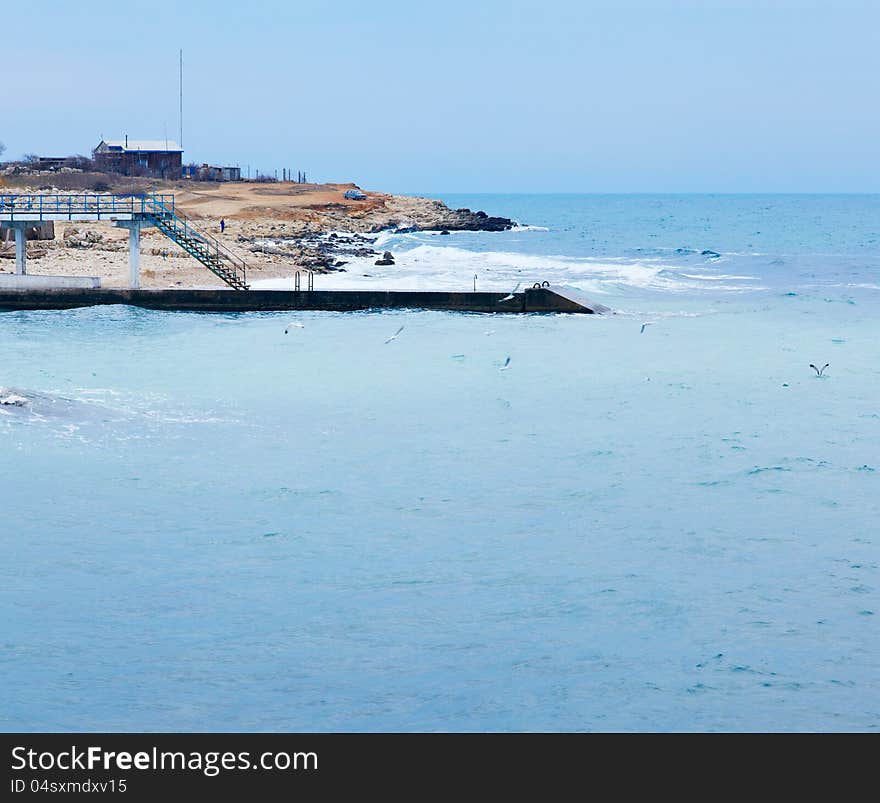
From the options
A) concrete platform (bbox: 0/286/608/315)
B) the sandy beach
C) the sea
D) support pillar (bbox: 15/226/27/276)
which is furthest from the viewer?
the sandy beach

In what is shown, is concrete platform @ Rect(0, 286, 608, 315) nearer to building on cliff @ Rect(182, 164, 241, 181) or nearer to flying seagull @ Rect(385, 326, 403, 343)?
flying seagull @ Rect(385, 326, 403, 343)

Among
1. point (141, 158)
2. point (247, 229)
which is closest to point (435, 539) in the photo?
point (247, 229)

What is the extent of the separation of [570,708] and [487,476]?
6450 millimetres

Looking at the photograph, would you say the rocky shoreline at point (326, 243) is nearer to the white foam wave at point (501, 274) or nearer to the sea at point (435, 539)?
the white foam wave at point (501, 274)

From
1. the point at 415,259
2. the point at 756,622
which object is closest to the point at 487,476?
the point at 756,622

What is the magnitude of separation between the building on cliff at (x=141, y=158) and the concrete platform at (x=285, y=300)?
201ft

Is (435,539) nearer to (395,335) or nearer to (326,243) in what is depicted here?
(395,335)

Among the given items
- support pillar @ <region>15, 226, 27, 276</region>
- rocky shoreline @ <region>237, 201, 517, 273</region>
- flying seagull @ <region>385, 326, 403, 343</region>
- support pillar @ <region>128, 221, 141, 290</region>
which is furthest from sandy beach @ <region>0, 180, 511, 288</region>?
flying seagull @ <region>385, 326, 403, 343</region>

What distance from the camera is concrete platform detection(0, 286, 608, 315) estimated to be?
30.5 metres

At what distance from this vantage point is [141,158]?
297 feet

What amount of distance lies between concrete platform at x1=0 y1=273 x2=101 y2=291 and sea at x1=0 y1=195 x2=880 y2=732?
17.1ft

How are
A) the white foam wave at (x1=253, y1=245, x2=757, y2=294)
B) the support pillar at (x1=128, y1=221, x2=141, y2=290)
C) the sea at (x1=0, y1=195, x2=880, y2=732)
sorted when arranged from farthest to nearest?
the white foam wave at (x1=253, y1=245, x2=757, y2=294) → the support pillar at (x1=128, y1=221, x2=141, y2=290) → the sea at (x1=0, y1=195, x2=880, y2=732)

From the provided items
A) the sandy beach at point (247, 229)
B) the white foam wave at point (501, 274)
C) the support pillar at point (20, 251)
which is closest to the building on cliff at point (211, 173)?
the sandy beach at point (247, 229)

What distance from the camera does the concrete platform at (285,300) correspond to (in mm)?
30531
